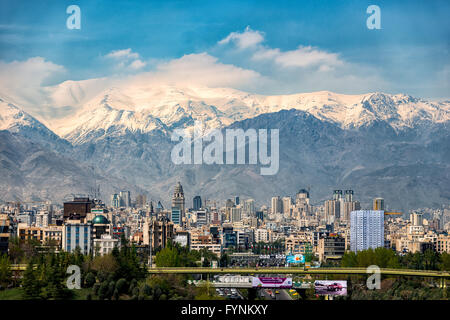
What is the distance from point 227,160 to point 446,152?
5014 cm

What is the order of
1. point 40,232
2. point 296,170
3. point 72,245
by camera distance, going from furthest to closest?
point 296,170, point 40,232, point 72,245

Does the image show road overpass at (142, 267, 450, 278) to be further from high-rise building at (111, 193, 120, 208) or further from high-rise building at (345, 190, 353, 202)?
high-rise building at (345, 190, 353, 202)

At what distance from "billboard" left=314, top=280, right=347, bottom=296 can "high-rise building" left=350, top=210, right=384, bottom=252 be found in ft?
132

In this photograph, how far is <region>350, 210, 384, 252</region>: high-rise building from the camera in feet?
263

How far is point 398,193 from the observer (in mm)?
175125

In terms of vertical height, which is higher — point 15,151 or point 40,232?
point 15,151

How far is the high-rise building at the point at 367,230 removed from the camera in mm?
80312

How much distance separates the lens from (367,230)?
273 ft

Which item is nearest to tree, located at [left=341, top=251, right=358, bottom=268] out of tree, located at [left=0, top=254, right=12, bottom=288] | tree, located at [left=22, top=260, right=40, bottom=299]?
tree, located at [left=0, top=254, right=12, bottom=288]

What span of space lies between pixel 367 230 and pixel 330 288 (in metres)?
46.1

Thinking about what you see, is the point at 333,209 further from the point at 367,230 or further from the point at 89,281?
the point at 89,281

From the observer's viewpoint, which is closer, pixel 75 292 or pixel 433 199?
pixel 75 292

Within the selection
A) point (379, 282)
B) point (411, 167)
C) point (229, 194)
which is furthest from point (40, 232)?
point (411, 167)
